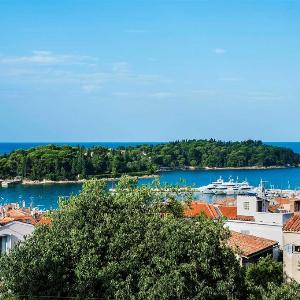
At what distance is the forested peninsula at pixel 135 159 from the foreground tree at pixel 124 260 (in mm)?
73172

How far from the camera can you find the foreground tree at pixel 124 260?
37.6 ft

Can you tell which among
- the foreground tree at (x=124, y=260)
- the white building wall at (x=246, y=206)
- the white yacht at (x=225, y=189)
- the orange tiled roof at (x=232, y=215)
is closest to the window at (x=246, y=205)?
the white building wall at (x=246, y=206)

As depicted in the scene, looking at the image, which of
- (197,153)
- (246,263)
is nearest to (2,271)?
(246,263)

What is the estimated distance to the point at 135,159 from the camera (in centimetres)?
10100

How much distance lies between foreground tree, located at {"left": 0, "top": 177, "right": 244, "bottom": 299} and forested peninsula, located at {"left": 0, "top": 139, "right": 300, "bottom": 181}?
2881 inches

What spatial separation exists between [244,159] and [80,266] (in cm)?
10722

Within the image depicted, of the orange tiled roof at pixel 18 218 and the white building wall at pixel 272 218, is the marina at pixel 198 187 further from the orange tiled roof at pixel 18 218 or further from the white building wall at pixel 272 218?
the white building wall at pixel 272 218

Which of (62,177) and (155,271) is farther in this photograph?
(62,177)

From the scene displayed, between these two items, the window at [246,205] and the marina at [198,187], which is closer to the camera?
the window at [246,205]

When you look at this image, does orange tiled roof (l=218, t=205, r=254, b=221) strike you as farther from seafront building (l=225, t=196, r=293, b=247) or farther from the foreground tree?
the foreground tree

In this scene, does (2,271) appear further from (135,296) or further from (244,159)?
(244,159)

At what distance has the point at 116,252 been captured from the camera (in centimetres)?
1211

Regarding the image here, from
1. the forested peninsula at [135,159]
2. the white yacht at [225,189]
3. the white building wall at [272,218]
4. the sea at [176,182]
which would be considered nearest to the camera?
the white building wall at [272,218]

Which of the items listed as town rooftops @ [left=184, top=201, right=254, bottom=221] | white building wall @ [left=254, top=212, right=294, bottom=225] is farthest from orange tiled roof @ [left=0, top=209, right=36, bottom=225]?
white building wall @ [left=254, top=212, right=294, bottom=225]
